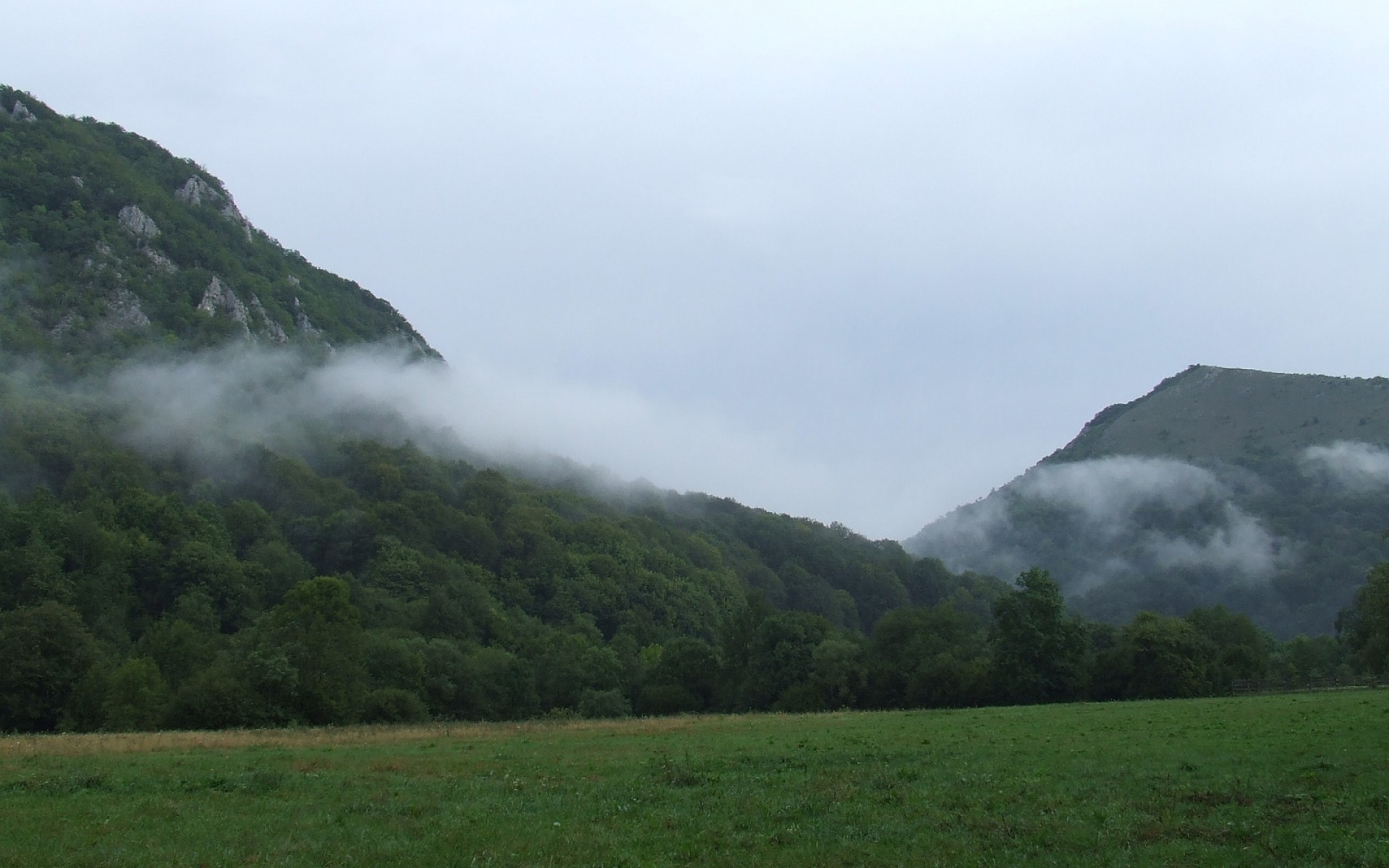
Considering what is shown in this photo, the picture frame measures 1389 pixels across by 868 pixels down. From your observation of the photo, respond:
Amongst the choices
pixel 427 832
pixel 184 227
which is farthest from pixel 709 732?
pixel 184 227

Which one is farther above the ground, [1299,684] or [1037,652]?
[1037,652]

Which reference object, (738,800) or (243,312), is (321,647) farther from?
(243,312)

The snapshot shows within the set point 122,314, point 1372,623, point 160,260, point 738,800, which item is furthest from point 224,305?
point 738,800

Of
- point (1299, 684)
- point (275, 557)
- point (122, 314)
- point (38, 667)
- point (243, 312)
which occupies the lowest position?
point (38, 667)

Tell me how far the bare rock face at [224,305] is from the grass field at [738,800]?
155561 mm

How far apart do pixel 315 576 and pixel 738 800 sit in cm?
11453

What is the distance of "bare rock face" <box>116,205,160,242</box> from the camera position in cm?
17612

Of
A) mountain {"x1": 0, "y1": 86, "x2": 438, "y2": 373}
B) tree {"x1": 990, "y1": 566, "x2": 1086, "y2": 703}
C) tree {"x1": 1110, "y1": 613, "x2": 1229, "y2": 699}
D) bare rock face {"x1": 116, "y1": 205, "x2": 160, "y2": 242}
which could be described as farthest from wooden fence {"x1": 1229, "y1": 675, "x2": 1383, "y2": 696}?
bare rock face {"x1": 116, "y1": 205, "x2": 160, "y2": 242}

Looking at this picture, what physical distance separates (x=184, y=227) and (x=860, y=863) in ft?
681

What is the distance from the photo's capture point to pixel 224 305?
179250mm

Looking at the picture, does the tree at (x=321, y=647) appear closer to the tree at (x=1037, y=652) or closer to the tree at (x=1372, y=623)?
the tree at (x=1037, y=652)

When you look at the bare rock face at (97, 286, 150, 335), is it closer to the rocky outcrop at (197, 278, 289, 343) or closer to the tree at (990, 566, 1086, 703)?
the rocky outcrop at (197, 278, 289, 343)

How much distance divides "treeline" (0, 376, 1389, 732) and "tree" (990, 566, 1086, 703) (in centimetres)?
19

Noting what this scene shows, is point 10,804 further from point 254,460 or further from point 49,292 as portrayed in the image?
point 49,292
